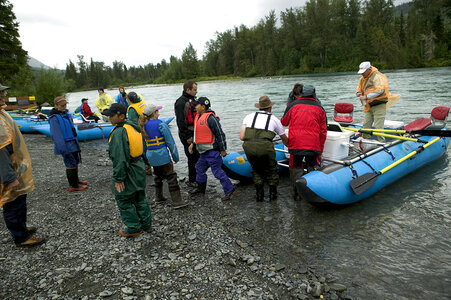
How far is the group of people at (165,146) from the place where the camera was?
157 inches

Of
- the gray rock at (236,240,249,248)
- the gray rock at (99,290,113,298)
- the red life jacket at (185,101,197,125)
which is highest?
the red life jacket at (185,101,197,125)

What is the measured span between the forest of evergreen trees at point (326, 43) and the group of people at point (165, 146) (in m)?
22.8

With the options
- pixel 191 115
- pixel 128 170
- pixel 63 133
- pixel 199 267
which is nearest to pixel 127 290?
pixel 199 267

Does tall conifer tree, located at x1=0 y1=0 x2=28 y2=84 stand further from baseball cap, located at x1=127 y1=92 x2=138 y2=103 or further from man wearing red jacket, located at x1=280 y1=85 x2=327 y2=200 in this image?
man wearing red jacket, located at x1=280 y1=85 x2=327 y2=200

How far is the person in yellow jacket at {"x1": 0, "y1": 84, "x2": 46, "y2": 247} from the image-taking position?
373 centimetres

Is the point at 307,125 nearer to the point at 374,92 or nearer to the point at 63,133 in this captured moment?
the point at 374,92

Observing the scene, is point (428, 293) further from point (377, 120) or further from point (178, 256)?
point (377, 120)

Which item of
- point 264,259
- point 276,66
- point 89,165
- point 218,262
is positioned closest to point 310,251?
point 264,259

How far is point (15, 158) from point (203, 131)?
2.83 metres

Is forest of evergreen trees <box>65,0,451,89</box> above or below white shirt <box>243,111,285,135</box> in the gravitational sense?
above

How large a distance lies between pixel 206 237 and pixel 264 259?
960mm

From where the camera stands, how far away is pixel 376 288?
3455 millimetres

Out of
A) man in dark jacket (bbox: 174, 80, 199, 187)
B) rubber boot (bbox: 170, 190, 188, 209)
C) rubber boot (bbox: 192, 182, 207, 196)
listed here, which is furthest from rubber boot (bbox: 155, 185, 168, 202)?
man in dark jacket (bbox: 174, 80, 199, 187)

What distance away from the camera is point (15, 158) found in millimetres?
3992
